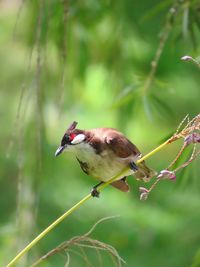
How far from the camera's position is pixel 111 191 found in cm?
575

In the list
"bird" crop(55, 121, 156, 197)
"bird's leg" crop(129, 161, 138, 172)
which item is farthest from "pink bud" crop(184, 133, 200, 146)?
"bird" crop(55, 121, 156, 197)

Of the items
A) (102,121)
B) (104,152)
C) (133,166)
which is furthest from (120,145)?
(102,121)

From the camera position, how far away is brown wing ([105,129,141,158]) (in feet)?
8.17

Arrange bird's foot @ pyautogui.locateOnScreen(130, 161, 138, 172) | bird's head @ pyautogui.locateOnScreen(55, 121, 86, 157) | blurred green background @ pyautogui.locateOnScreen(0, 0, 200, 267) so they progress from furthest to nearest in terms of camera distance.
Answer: blurred green background @ pyautogui.locateOnScreen(0, 0, 200, 267)
bird's head @ pyautogui.locateOnScreen(55, 121, 86, 157)
bird's foot @ pyautogui.locateOnScreen(130, 161, 138, 172)

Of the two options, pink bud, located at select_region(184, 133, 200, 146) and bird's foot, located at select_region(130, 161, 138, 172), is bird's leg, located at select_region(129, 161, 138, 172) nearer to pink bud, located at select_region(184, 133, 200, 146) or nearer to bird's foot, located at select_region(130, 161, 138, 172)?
bird's foot, located at select_region(130, 161, 138, 172)

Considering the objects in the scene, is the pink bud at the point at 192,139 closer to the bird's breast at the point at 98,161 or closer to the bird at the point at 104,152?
the bird at the point at 104,152

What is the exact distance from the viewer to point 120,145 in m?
2.51

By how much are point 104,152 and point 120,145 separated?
3.8 inches

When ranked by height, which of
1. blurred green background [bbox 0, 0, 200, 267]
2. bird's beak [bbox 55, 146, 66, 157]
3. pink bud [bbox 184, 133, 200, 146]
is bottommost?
blurred green background [bbox 0, 0, 200, 267]

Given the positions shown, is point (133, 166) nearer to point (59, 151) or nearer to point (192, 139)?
point (59, 151)

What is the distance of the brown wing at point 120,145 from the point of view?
2490 millimetres

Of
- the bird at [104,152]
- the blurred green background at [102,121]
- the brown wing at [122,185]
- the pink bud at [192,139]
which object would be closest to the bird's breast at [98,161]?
the bird at [104,152]

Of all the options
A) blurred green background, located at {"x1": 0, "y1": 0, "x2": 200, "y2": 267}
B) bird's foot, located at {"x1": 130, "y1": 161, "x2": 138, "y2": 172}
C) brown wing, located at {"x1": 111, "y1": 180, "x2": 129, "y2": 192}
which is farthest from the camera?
blurred green background, located at {"x1": 0, "y1": 0, "x2": 200, "y2": 267}

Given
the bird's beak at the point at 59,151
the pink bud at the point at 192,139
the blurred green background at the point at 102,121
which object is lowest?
the blurred green background at the point at 102,121
